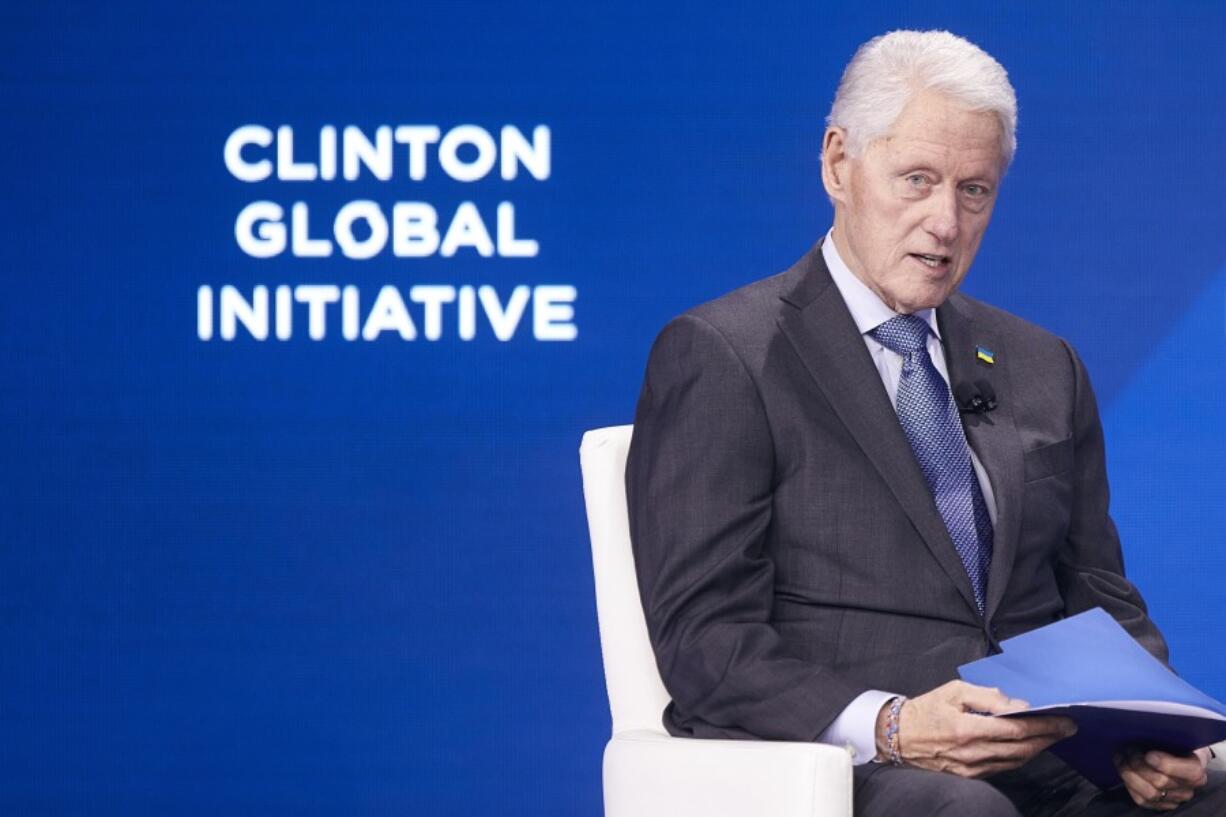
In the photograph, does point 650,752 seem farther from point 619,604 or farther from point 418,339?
point 418,339

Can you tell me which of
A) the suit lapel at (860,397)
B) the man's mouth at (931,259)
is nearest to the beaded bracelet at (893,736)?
the suit lapel at (860,397)

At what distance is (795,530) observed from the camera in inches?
89.6

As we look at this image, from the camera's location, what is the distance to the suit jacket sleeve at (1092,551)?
8.16 feet

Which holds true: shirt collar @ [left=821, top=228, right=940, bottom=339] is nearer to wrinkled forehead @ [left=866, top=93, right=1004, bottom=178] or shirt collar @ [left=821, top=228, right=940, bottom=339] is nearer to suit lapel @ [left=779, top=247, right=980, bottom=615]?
suit lapel @ [left=779, top=247, right=980, bottom=615]

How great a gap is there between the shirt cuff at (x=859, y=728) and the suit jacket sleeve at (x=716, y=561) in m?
0.02

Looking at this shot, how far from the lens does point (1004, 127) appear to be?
2402mm

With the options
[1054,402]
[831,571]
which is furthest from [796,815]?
[1054,402]

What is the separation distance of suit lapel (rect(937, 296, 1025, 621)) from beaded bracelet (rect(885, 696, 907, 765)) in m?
0.28

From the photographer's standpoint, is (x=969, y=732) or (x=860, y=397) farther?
(x=860, y=397)

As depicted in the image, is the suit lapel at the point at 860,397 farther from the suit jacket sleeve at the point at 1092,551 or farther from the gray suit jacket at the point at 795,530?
the suit jacket sleeve at the point at 1092,551

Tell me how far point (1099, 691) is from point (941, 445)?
1.70 ft

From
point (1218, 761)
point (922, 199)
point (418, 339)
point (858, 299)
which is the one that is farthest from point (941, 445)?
point (418, 339)

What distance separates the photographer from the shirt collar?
2436 millimetres

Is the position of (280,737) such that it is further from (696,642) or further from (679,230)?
(696,642)
